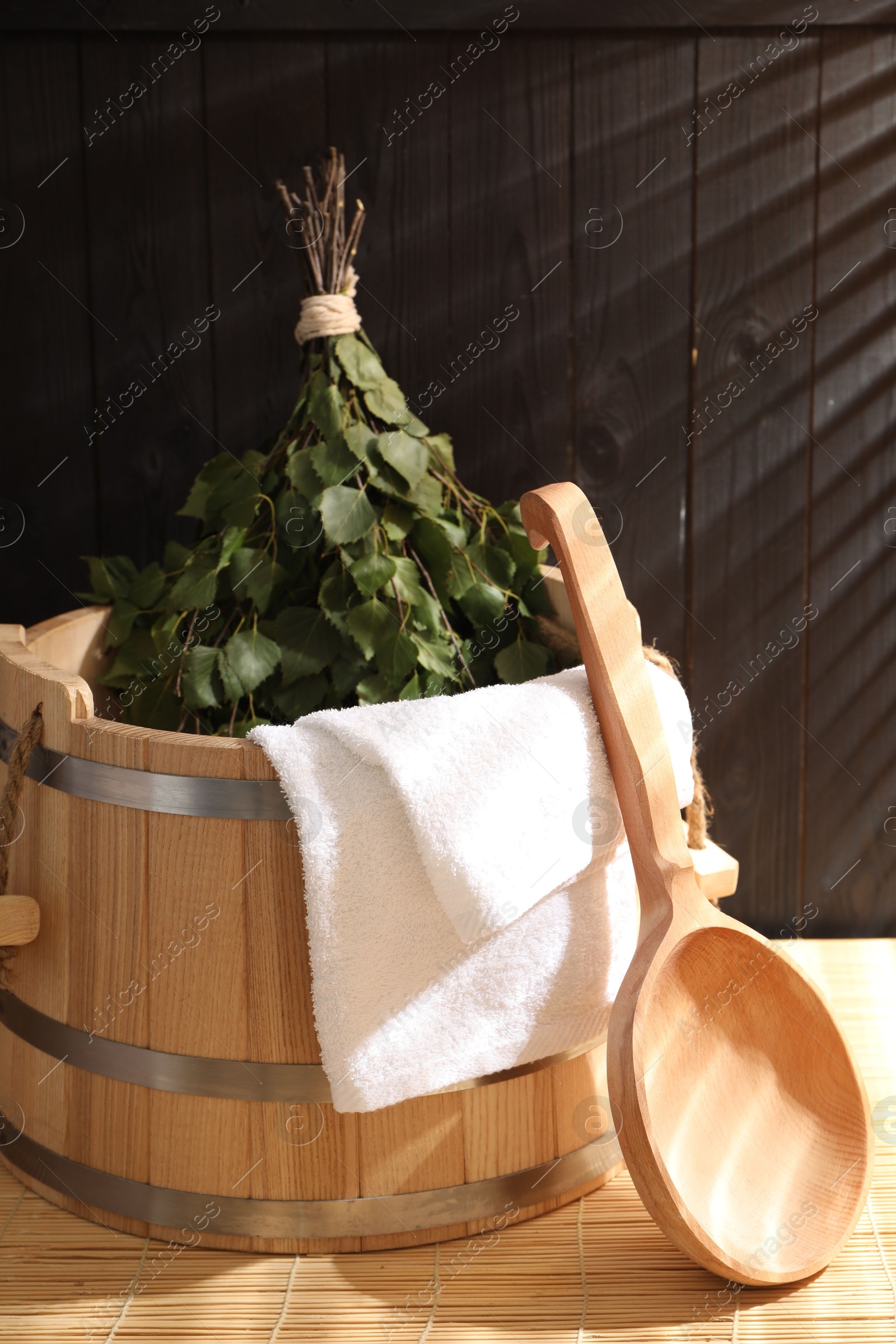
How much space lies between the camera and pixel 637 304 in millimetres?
1699

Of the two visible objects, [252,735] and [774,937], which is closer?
[252,735]

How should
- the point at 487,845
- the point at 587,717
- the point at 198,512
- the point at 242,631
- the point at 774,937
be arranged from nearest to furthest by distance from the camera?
the point at 487,845
the point at 587,717
the point at 242,631
the point at 198,512
the point at 774,937

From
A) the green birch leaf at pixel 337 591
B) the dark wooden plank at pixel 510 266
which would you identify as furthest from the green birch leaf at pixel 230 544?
the dark wooden plank at pixel 510 266

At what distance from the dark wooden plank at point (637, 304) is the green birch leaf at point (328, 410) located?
45cm

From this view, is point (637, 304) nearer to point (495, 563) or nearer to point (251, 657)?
point (495, 563)

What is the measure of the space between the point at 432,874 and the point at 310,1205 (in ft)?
1.21

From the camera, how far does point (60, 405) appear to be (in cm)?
167

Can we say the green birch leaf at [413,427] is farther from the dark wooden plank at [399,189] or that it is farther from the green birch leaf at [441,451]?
the dark wooden plank at [399,189]

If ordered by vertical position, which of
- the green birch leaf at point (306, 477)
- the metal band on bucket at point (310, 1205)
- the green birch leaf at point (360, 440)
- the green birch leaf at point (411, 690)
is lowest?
the metal band on bucket at point (310, 1205)

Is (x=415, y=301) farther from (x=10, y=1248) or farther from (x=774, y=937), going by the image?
(x=10, y=1248)

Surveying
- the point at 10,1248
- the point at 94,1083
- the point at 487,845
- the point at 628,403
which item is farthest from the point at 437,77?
the point at 10,1248

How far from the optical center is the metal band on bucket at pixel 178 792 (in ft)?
3.50

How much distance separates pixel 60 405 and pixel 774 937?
1347mm

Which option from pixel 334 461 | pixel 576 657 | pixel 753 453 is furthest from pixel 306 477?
pixel 753 453
